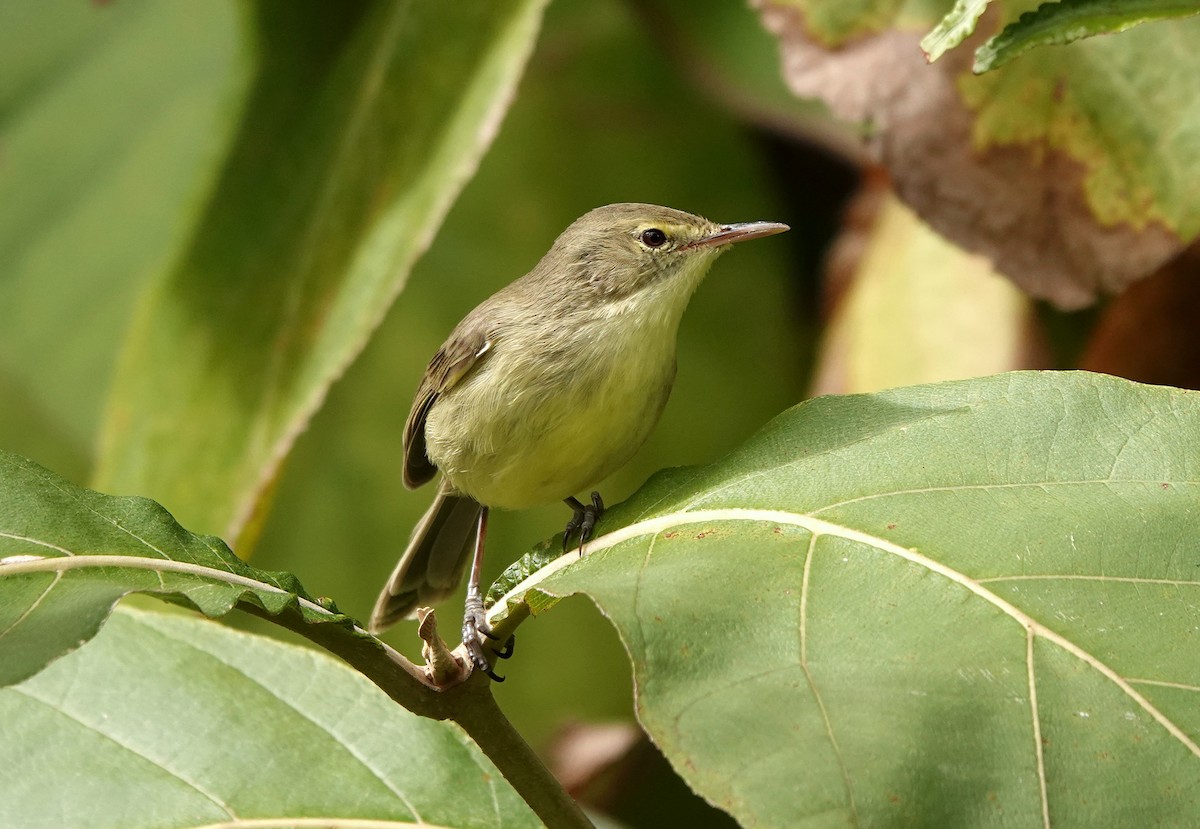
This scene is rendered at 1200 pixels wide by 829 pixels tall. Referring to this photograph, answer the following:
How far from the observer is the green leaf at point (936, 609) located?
52.9 inches

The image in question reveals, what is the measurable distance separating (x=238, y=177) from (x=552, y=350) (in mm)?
956

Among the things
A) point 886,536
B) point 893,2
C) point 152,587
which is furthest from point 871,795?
point 893,2

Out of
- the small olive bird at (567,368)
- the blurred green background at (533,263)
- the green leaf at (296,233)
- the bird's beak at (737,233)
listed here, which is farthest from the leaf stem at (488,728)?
the blurred green background at (533,263)

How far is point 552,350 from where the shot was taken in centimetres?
270

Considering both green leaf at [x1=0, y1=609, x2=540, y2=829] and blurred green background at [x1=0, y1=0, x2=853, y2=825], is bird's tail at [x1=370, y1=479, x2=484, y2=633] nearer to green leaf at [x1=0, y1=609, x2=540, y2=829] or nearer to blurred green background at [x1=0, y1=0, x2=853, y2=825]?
blurred green background at [x1=0, y1=0, x2=853, y2=825]

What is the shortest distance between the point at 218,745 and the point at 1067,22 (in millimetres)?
1560

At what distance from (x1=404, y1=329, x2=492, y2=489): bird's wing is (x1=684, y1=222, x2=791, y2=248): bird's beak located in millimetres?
558

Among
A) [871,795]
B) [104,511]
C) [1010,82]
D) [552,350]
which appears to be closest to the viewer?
[871,795]

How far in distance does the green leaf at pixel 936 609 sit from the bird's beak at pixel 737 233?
3.19ft

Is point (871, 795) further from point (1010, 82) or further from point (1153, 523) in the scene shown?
point (1010, 82)

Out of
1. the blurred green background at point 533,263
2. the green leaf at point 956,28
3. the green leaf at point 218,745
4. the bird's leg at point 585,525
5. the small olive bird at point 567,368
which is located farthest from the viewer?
the blurred green background at point 533,263

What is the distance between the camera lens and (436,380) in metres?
2.98

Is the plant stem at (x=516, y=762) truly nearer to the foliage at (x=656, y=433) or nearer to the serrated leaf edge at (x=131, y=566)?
the foliage at (x=656, y=433)

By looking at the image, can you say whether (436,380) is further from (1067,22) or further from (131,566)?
(1067,22)
